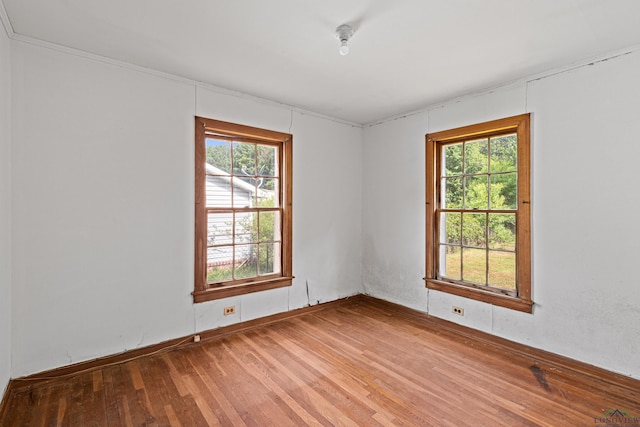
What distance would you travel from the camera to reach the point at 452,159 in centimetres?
371

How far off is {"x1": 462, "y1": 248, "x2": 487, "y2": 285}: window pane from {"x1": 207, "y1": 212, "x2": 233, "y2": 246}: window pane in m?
2.66

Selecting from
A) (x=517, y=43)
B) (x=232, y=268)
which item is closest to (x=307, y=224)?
(x=232, y=268)

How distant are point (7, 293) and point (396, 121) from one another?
424cm

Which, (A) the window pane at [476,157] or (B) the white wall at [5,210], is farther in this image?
(A) the window pane at [476,157]

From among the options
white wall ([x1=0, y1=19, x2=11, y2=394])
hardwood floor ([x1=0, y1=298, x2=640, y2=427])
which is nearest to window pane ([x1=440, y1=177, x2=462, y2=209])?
hardwood floor ([x1=0, y1=298, x2=640, y2=427])

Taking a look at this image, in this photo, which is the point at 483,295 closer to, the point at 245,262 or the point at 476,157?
the point at 476,157

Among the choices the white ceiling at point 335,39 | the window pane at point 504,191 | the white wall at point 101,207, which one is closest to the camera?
the white ceiling at point 335,39

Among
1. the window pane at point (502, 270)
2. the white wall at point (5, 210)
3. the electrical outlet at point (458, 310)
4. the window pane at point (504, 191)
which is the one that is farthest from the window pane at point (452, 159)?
the white wall at point (5, 210)

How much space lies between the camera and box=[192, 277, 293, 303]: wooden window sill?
10.5 ft

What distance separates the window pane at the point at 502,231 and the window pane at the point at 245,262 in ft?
8.63

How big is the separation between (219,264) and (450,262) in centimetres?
267

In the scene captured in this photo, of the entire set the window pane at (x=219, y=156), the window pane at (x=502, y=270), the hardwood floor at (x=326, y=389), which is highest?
the window pane at (x=219, y=156)

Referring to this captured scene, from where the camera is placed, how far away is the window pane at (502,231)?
3.19m

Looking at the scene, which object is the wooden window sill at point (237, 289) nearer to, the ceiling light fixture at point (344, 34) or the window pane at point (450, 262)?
the window pane at point (450, 262)
